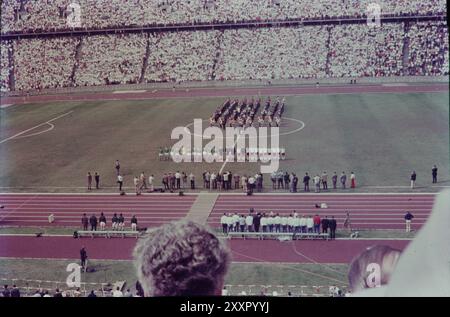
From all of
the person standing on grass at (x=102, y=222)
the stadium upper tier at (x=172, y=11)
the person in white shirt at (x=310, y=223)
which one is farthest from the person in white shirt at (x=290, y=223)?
the stadium upper tier at (x=172, y=11)

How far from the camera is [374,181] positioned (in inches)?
635

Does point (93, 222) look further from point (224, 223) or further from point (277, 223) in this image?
point (277, 223)

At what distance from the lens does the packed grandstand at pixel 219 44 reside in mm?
26516

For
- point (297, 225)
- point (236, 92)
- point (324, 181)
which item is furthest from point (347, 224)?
point (236, 92)

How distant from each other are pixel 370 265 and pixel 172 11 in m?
26.9

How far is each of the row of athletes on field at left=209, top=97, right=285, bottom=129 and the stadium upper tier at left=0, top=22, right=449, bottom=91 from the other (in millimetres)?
6458

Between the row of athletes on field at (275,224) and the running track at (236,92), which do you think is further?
the running track at (236,92)

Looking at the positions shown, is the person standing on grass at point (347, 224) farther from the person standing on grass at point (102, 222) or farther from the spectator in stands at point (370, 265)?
the spectator in stands at point (370, 265)

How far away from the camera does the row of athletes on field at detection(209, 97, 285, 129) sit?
2348 centimetres

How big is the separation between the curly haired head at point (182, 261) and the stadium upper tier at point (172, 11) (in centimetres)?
2065

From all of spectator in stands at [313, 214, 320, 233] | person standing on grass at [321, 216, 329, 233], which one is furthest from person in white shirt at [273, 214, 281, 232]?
person standing on grass at [321, 216, 329, 233]
